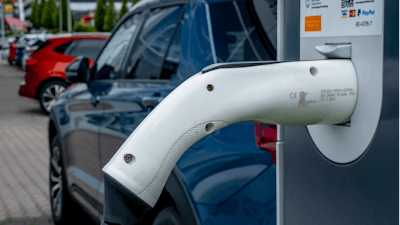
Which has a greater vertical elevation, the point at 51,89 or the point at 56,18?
the point at 56,18

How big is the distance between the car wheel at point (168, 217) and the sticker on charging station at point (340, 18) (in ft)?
4.70

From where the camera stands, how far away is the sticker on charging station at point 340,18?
4.04ft

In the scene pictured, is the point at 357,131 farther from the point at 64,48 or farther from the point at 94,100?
the point at 64,48

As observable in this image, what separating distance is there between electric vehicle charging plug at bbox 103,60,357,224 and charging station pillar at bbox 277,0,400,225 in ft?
0.20

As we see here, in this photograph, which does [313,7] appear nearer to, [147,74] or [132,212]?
[132,212]

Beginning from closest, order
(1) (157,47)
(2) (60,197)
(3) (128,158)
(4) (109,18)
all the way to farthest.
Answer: (3) (128,158), (1) (157,47), (2) (60,197), (4) (109,18)

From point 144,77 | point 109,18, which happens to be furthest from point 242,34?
point 109,18

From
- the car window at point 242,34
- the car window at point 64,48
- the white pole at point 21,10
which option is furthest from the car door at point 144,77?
the white pole at point 21,10

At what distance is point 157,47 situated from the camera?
3.38 metres

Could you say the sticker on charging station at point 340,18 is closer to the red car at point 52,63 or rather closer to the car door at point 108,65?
the car door at point 108,65

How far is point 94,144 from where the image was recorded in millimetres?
3775

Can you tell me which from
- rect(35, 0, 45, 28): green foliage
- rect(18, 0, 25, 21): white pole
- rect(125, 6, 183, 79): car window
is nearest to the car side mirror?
rect(125, 6, 183, 79): car window

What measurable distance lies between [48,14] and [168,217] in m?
69.7

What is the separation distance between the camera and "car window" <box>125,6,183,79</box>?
3143 millimetres
